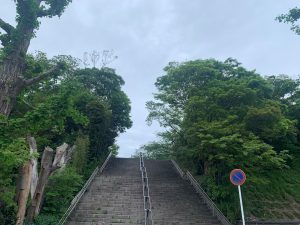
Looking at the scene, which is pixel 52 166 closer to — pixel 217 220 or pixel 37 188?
pixel 37 188

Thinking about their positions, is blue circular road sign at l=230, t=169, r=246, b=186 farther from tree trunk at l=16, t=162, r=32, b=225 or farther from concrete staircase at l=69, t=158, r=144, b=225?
tree trunk at l=16, t=162, r=32, b=225

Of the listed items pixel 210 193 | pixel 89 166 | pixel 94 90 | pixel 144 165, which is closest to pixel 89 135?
pixel 89 166

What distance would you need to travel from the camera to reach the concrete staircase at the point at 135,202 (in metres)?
14.8

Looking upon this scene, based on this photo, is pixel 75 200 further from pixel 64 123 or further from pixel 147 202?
pixel 64 123

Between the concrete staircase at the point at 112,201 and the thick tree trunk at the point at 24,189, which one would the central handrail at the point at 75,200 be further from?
the thick tree trunk at the point at 24,189

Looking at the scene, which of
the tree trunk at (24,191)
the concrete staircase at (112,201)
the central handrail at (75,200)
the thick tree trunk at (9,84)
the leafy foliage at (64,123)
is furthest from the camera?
the concrete staircase at (112,201)

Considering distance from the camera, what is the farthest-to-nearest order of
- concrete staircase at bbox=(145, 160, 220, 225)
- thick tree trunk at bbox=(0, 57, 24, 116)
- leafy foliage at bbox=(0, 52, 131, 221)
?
concrete staircase at bbox=(145, 160, 220, 225), thick tree trunk at bbox=(0, 57, 24, 116), leafy foliage at bbox=(0, 52, 131, 221)

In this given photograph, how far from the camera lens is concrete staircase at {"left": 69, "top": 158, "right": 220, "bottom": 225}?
14.8 meters

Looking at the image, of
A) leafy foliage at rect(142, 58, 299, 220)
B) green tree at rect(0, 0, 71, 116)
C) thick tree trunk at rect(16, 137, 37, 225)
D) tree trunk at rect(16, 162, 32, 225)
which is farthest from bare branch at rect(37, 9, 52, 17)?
leafy foliage at rect(142, 58, 299, 220)

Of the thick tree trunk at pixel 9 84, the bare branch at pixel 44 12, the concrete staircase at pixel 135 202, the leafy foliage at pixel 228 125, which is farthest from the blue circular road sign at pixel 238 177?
the bare branch at pixel 44 12

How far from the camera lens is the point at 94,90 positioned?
30.6 metres

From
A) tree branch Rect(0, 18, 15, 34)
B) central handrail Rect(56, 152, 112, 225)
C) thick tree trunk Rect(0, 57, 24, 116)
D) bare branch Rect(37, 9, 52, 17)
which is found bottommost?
central handrail Rect(56, 152, 112, 225)

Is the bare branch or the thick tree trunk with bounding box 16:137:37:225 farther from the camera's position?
the thick tree trunk with bounding box 16:137:37:225

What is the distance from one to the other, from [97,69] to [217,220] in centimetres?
2021
